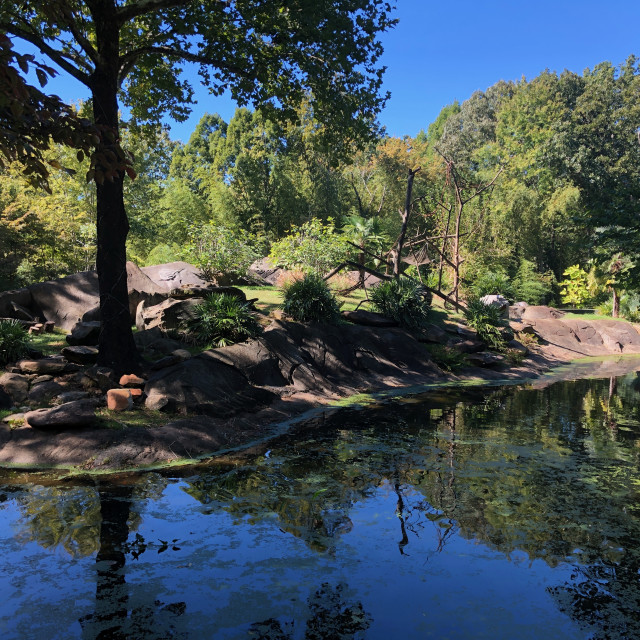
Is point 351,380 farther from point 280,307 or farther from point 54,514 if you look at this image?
point 54,514

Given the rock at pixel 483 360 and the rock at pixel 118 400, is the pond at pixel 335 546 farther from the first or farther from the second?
the rock at pixel 483 360

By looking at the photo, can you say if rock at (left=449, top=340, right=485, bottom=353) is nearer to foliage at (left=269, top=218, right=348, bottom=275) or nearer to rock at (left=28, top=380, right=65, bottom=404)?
foliage at (left=269, top=218, right=348, bottom=275)

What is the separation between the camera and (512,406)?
11742mm

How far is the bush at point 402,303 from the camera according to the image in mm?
17219

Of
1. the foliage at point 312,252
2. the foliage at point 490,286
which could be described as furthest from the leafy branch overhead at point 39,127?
the foliage at point 490,286

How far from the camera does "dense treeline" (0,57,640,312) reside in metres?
27.0

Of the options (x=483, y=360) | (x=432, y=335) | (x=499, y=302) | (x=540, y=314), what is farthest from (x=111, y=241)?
(x=540, y=314)

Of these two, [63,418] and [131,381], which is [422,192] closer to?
[131,381]

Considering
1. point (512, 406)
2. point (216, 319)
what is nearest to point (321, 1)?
point (216, 319)

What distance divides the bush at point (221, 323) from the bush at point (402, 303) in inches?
227

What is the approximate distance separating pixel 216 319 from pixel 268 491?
7.02m

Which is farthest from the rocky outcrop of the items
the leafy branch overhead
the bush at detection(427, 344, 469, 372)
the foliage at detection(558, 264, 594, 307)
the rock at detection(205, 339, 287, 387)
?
the leafy branch overhead

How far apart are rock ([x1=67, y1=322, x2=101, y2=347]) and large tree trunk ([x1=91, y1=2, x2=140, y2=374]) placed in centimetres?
158

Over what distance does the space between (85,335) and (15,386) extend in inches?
96.7
